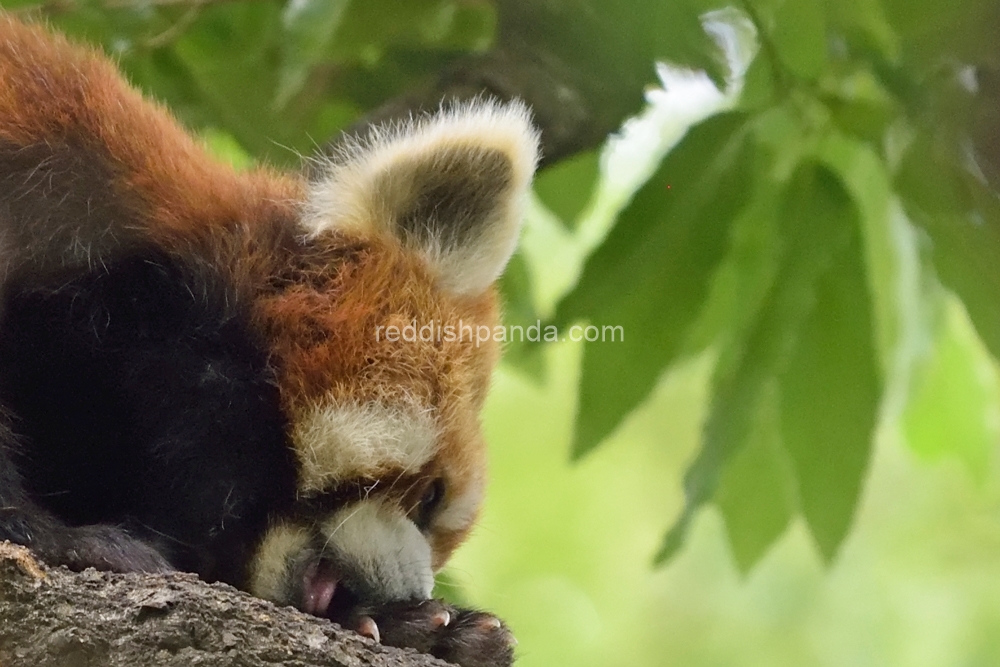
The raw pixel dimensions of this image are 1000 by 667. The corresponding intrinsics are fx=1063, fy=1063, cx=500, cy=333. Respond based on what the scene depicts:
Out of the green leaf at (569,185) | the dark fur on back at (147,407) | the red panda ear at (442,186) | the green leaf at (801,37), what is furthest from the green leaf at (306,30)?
the green leaf at (801,37)

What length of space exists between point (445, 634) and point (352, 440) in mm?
362

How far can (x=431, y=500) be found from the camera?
1.91 metres

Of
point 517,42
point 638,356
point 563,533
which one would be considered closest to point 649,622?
point 563,533

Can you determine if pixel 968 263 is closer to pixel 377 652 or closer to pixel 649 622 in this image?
pixel 377 652

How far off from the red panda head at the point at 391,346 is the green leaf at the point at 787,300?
1.74 ft

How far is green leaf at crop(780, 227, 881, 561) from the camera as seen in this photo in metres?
2.15

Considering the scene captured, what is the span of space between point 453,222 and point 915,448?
164 cm

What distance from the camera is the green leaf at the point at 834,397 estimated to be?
215 centimetres

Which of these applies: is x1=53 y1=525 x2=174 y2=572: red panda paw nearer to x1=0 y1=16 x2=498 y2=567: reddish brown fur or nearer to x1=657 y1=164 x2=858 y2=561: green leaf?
x1=0 y1=16 x2=498 y2=567: reddish brown fur

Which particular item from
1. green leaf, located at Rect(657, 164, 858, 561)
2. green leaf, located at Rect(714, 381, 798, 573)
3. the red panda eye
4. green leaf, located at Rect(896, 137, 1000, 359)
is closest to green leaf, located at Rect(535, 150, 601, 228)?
green leaf, located at Rect(657, 164, 858, 561)

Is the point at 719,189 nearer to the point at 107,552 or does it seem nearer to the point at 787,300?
the point at 787,300

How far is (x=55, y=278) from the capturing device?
160cm

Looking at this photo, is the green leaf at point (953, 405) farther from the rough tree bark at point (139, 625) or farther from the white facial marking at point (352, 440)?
the rough tree bark at point (139, 625)

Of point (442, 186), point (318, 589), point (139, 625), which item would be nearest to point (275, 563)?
point (318, 589)
